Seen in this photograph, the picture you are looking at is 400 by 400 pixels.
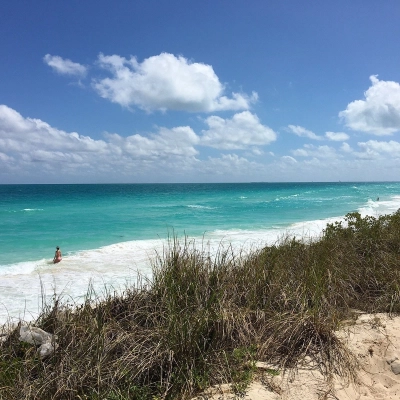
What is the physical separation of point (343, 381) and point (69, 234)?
2122 centimetres

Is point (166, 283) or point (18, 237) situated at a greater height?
point (166, 283)

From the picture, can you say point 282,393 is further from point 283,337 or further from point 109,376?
point 109,376

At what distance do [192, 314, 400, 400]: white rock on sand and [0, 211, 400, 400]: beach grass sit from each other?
121 millimetres

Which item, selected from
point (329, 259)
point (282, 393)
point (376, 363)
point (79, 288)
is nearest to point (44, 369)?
point (282, 393)

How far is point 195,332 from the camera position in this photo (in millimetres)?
3586

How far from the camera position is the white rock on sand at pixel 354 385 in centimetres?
321

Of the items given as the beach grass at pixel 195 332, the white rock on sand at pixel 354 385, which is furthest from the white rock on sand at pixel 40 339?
the white rock on sand at pixel 354 385

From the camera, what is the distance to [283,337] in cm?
395

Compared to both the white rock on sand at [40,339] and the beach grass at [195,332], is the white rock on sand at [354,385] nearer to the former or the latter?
the beach grass at [195,332]

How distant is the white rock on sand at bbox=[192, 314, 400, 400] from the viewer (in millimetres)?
3209

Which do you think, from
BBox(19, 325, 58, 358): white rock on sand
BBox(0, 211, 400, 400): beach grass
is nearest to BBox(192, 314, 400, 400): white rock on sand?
BBox(0, 211, 400, 400): beach grass

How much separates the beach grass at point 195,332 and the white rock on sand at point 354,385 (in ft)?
0.40

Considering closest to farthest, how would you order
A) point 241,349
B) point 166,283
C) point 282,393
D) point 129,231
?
point 282,393, point 241,349, point 166,283, point 129,231

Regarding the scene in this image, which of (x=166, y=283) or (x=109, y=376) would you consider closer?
(x=109, y=376)
